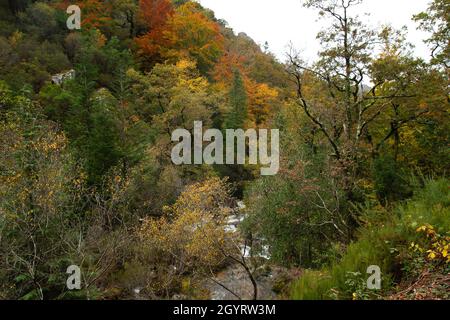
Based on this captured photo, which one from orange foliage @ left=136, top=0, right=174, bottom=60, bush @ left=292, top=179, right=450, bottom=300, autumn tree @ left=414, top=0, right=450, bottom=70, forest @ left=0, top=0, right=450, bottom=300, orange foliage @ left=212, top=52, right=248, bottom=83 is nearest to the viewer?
bush @ left=292, top=179, right=450, bottom=300

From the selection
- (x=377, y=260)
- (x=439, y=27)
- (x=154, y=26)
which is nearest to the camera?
(x=377, y=260)

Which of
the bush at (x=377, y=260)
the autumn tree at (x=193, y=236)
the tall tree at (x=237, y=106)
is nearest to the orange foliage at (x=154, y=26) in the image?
the tall tree at (x=237, y=106)

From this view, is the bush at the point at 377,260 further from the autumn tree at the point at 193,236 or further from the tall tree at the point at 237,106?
the tall tree at the point at 237,106

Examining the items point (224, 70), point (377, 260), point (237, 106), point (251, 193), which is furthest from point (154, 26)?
point (377, 260)

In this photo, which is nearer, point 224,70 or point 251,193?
point 251,193

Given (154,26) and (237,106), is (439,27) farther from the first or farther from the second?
(154,26)

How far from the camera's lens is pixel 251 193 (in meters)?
20.3

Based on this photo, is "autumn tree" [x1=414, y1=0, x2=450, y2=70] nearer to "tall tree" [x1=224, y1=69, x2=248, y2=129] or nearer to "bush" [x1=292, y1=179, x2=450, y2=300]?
"bush" [x1=292, y1=179, x2=450, y2=300]

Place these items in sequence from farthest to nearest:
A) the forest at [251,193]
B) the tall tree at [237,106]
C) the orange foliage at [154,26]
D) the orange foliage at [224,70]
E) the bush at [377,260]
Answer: the orange foliage at [224,70] < the orange foliage at [154,26] < the tall tree at [237,106] < the forest at [251,193] < the bush at [377,260]

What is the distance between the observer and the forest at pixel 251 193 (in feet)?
21.4

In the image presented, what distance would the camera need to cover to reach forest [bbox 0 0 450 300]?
6.51 meters

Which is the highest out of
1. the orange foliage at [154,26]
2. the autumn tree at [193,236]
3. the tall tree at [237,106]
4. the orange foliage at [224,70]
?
the orange foliage at [154,26]

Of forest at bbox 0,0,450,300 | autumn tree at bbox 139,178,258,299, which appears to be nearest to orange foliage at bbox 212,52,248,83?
forest at bbox 0,0,450,300

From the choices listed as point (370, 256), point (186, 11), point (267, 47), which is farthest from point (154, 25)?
point (267, 47)
